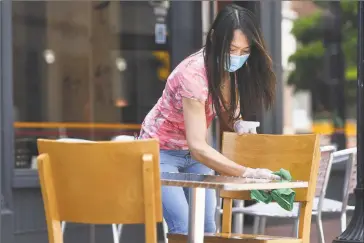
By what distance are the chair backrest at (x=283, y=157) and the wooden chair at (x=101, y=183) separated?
2.77ft

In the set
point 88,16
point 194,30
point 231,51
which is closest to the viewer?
point 231,51

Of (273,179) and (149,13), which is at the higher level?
(149,13)

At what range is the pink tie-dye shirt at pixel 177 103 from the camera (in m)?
3.82

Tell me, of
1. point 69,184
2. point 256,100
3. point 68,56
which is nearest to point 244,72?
point 256,100

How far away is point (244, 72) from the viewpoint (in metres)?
4.11

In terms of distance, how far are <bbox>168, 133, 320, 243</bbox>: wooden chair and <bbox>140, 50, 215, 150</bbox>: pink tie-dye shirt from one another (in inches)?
11.1

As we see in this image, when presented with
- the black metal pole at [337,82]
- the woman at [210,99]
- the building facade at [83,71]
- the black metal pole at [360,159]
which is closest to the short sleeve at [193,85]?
the woman at [210,99]

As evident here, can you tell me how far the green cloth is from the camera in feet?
12.0

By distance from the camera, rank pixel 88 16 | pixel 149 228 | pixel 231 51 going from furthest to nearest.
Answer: pixel 88 16, pixel 231 51, pixel 149 228

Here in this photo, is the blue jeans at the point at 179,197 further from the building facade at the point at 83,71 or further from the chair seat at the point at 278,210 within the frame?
the building facade at the point at 83,71

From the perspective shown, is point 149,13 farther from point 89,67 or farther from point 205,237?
point 205,237

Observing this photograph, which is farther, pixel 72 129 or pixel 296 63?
pixel 296 63

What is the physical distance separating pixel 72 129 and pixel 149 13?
1150 millimetres

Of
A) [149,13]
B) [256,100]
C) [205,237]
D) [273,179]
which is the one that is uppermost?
[149,13]
